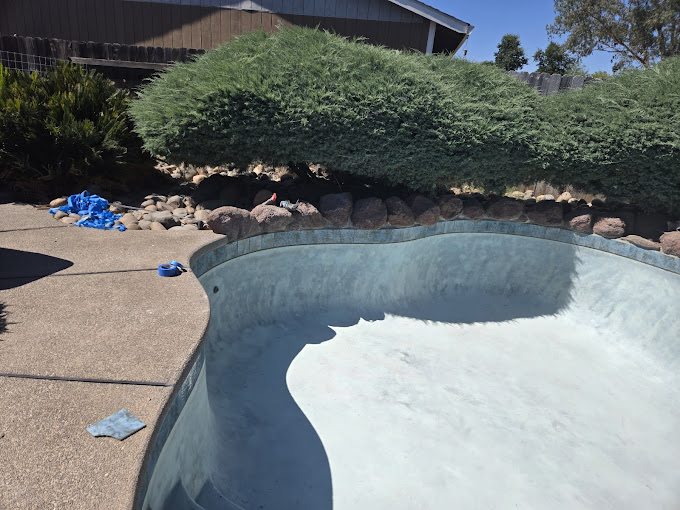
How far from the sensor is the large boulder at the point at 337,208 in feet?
18.5

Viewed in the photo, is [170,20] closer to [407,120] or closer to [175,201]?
[175,201]

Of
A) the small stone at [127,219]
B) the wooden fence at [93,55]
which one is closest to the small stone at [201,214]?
the small stone at [127,219]

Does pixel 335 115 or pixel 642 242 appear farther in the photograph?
pixel 642 242

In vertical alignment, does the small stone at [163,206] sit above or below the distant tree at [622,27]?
below

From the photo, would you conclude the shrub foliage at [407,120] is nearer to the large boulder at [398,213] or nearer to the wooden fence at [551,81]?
the large boulder at [398,213]

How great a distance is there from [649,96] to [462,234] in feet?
9.70

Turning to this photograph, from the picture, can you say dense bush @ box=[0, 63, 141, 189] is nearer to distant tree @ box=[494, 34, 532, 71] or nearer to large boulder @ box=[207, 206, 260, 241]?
large boulder @ box=[207, 206, 260, 241]

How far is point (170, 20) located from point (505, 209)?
376 inches

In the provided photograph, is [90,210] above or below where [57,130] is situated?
below

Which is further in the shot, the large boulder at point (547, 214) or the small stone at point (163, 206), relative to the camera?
the large boulder at point (547, 214)

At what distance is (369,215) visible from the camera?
5766mm

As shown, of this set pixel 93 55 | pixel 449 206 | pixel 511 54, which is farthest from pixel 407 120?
pixel 511 54

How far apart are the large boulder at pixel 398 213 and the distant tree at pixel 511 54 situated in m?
29.0

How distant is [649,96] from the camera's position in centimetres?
601
